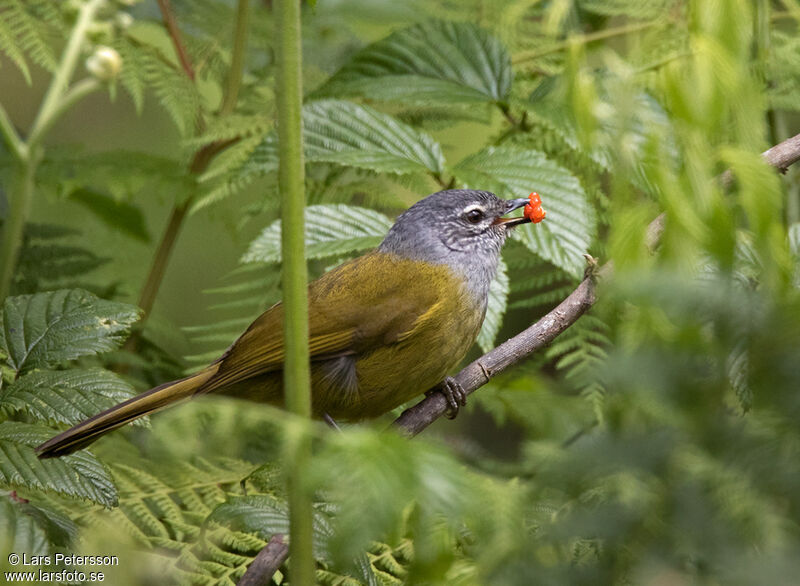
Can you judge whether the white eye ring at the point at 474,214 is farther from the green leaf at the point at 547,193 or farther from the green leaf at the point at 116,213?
the green leaf at the point at 116,213

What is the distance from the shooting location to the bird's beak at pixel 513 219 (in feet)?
8.59

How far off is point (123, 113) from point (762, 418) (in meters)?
4.59

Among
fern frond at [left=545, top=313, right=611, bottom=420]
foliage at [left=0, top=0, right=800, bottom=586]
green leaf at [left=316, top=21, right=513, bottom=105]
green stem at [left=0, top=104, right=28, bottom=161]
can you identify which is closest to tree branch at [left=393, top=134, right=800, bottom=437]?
foliage at [left=0, top=0, right=800, bottom=586]

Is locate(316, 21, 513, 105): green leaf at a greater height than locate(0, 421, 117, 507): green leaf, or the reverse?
locate(316, 21, 513, 105): green leaf

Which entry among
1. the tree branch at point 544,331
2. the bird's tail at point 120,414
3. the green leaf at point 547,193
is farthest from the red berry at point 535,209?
the bird's tail at point 120,414

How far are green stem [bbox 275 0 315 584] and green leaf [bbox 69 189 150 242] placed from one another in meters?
2.44

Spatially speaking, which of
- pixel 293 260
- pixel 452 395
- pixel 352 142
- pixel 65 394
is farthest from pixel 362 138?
pixel 293 260

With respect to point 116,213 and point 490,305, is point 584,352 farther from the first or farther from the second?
point 116,213

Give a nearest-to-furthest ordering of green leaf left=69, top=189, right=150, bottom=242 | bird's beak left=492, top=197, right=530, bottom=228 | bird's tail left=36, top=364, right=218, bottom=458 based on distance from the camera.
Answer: bird's tail left=36, top=364, right=218, bottom=458 < bird's beak left=492, top=197, right=530, bottom=228 < green leaf left=69, top=189, right=150, bottom=242

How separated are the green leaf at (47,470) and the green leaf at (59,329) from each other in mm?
183

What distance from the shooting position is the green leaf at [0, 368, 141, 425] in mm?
1691

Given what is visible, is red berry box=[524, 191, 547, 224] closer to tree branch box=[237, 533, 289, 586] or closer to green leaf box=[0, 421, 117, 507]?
tree branch box=[237, 533, 289, 586]

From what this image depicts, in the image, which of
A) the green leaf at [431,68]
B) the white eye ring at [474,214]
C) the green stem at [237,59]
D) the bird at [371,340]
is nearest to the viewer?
the bird at [371,340]

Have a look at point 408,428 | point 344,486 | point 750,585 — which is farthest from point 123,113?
point 750,585
